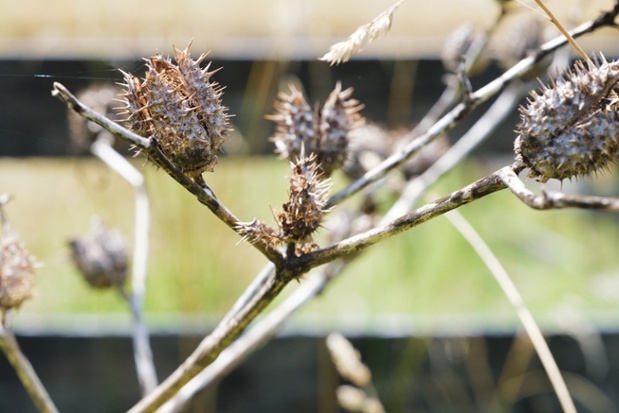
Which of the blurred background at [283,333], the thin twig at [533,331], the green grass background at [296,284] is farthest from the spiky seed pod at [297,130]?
the green grass background at [296,284]

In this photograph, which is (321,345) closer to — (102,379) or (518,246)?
(102,379)

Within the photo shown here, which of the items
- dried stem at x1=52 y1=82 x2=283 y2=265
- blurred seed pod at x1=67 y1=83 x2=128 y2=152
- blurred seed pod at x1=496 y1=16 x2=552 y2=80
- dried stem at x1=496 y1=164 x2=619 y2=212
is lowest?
dried stem at x1=496 y1=164 x2=619 y2=212

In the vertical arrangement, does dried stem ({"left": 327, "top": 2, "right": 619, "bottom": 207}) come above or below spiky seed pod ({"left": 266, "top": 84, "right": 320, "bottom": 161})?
below

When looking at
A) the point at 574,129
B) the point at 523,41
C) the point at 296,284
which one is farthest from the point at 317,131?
the point at 296,284

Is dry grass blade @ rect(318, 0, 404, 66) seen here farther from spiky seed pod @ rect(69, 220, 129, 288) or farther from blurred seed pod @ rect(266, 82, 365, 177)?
spiky seed pod @ rect(69, 220, 129, 288)

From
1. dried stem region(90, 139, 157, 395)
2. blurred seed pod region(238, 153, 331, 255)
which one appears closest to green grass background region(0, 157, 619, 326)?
dried stem region(90, 139, 157, 395)

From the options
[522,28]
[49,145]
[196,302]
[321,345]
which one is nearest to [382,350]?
[321,345]

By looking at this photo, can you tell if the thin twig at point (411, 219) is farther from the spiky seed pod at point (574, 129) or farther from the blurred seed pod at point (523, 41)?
the blurred seed pod at point (523, 41)

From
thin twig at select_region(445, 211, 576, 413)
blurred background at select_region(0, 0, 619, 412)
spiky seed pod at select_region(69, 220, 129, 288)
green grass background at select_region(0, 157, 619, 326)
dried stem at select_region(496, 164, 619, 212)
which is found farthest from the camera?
green grass background at select_region(0, 157, 619, 326)
